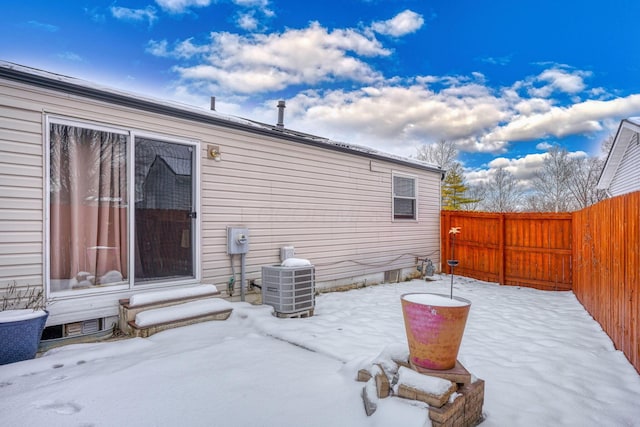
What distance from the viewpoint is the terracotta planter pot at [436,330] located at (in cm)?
211

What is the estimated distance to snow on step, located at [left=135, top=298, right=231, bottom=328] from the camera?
356cm

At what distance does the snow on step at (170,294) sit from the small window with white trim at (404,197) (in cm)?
505

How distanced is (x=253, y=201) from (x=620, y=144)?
402 inches

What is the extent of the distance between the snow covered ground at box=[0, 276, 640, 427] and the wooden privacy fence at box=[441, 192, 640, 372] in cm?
45

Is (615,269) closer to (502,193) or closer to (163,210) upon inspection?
(163,210)

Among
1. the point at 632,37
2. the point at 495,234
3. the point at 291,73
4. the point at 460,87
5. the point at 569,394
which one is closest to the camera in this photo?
the point at 569,394

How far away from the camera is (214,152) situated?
477 centimetres

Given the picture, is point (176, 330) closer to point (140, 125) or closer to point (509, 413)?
point (140, 125)

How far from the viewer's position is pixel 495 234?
814 centimetres

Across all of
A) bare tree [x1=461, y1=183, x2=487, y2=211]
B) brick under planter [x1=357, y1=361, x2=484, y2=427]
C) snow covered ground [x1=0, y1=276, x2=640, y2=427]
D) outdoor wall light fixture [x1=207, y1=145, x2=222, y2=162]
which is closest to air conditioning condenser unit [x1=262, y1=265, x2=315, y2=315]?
snow covered ground [x1=0, y1=276, x2=640, y2=427]

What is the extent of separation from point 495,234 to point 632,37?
8.45m

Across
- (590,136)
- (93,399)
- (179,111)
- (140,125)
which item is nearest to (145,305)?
(93,399)

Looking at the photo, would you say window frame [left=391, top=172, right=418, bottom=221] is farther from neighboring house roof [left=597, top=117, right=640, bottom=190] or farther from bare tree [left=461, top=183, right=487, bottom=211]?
bare tree [left=461, top=183, right=487, bottom=211]

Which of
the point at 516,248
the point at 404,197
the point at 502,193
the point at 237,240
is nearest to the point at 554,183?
the point at 502,193
